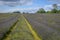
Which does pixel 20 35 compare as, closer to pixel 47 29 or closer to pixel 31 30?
pixel 47 29

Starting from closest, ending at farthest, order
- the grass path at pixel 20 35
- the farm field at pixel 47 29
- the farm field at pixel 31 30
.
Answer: the farm field at pixel 47 29 → the farm field at pixel 31 30 → the grass path at pixel 20 35

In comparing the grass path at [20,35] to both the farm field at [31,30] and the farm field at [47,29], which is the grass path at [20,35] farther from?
the farm field at [47,29]

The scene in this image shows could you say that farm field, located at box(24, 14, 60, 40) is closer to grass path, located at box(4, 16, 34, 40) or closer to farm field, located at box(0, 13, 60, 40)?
farm field, located at box(0, 13, 60, 40)

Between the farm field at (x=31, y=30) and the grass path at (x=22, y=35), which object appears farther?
the grass path at (x=22, y=35)

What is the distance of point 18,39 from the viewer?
1293cm

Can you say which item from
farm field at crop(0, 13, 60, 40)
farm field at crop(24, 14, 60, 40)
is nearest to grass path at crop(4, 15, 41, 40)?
farm field at crop(0, 13, 60, 40)

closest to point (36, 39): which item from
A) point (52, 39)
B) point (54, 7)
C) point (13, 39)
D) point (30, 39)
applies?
point (30, 39)

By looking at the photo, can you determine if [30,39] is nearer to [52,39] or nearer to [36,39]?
[36,39]

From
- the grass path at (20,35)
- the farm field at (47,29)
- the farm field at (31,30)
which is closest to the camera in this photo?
the farm field at (47,29)

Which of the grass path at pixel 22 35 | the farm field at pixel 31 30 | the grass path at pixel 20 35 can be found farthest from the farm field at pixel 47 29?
the grass path at pixel 20 35

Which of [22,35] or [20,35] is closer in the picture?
[20,35]

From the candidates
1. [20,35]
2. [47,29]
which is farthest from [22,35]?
[47,29]

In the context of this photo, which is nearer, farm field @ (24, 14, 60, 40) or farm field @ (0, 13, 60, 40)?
farm field @ (24, 14, 60, 40)

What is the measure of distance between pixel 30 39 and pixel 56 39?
7.74ft
